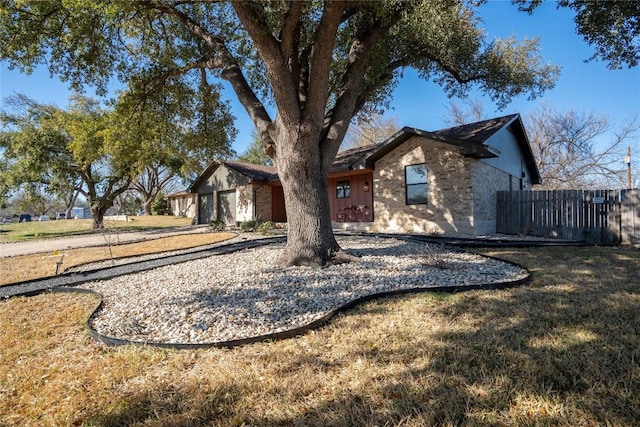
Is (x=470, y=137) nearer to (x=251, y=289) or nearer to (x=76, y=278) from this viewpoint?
(x=251, y=289)

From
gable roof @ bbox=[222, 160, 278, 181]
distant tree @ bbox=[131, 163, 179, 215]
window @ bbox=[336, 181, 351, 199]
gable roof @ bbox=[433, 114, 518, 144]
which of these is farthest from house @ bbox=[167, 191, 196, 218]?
gable roof @ bbox=[433, 114, 518, 144]

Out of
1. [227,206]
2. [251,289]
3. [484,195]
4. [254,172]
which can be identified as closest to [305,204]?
[251,289]

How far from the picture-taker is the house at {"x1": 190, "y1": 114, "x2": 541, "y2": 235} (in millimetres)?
10375

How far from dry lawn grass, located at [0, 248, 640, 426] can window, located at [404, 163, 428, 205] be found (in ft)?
26.3

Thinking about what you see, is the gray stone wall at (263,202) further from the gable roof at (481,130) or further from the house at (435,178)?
the gable roof at (481,130)

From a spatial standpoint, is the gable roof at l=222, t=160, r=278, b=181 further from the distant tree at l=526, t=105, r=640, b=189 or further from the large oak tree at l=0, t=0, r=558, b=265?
the distant tree at l=526, t=105, r=640, b=189

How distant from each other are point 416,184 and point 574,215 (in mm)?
4765

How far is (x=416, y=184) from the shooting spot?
11680 mm

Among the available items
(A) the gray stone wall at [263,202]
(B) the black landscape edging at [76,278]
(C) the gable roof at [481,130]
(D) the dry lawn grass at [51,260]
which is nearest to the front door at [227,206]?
(A) the gray stone wall at [263,202]

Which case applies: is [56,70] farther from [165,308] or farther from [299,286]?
[299,286]

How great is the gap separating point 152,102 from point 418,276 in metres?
8.34

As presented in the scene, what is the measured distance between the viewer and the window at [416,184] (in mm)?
11461

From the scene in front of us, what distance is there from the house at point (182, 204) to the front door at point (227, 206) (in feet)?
28.5

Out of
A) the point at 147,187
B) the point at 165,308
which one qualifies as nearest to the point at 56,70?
the point at 165,308
